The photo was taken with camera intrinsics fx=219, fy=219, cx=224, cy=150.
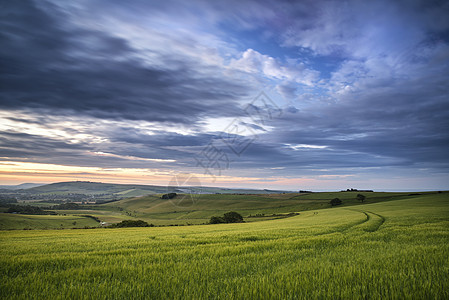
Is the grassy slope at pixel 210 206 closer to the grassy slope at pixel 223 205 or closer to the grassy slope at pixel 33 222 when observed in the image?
the grassy slope at pixel 223 205

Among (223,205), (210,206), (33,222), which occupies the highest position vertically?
(223,205)

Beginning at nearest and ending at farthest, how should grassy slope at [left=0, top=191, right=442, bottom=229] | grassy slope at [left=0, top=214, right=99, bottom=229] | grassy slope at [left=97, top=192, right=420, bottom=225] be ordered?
grassy slope at [left=0, top=214, right=99, bottom=229] → grassy slope at [left=0, top=191, right=442, bottom=229] → grassy slope at [left=97, top=192, right=420, bottom=225]

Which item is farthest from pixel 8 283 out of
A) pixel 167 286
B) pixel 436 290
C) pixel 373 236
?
pixel 373 236

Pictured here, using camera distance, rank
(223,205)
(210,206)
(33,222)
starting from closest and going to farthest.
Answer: (33,222) < (223,205) < (210,206)

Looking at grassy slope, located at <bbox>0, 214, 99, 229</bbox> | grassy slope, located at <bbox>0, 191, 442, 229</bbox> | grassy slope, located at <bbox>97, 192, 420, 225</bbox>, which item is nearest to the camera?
grassy slope, located at <bbox>0, 214, 99, 229</bbox>

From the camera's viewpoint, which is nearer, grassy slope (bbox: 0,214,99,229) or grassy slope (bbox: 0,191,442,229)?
grassy slope (bbox: 0,214,99,229)

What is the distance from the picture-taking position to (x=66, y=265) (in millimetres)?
6270

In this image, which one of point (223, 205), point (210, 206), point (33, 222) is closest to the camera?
point (33, 222)

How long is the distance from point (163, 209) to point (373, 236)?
151 meters

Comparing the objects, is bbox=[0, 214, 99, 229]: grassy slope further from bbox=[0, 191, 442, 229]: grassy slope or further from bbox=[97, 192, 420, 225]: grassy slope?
bbox=[97, 192, 420, 225]: grassy slope

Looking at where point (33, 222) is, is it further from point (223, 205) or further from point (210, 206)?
point (223, 205)

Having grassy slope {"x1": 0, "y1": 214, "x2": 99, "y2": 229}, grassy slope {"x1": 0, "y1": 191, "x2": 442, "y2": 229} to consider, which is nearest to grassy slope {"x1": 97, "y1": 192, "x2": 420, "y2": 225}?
grassy slope {"x1": 0, "y1": 191, "x2": 442, "y2": 229}

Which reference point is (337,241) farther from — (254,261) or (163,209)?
(163,209)

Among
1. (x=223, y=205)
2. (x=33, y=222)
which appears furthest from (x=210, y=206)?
(x=33, y=222)
